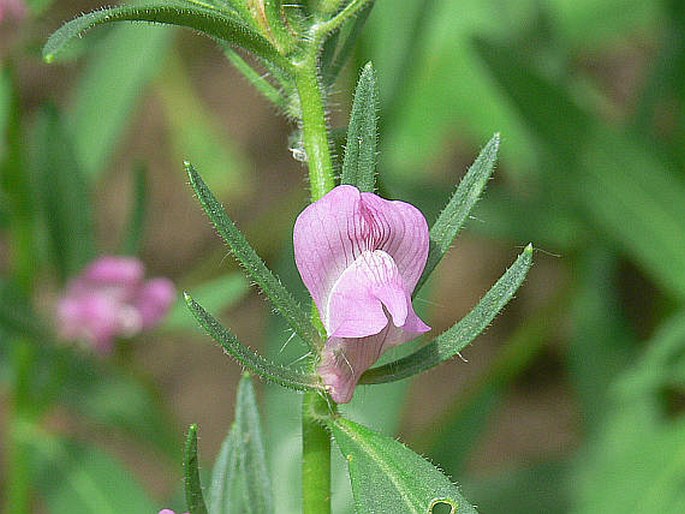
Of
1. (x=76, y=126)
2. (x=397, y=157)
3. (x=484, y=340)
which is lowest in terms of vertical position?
(x=484, y=340)

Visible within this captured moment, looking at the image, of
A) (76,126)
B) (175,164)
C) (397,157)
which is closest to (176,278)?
(175,164)

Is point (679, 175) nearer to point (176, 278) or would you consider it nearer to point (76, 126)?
point (76, 126)

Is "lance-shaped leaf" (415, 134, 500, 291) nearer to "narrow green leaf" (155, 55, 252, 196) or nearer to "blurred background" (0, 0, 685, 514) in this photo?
"blurred background" (0, 0, 685, 514)

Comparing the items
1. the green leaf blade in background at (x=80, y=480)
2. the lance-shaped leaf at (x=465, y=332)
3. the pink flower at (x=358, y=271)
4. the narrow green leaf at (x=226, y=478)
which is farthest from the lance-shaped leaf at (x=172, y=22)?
the green leaf blade in background at (x=80, y=480)

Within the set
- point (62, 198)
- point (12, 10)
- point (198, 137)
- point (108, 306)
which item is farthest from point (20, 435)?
point (198, 137)

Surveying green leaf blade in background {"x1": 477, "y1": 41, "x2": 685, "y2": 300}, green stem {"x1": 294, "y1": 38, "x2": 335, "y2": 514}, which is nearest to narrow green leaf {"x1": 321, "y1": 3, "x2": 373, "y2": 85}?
green stem {"x1": 294, "y1": 38, "x2": 335, "y2": 514}

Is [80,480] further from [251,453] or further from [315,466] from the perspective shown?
[315,466]

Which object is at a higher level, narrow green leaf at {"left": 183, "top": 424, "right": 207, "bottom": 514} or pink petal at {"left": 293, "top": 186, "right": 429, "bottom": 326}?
pink petal at {"left": 293, "top": 186, "right": 429, "bottom": 326}
